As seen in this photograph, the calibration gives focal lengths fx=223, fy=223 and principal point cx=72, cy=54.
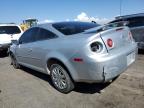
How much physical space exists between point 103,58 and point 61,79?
4.24 ft

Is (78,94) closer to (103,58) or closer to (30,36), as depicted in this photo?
(103,58)

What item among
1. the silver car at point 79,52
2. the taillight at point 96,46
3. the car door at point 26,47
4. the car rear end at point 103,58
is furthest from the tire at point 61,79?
the car door at point 26,47

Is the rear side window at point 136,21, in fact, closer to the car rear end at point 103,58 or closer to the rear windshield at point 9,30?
the car rear end at point 103,58

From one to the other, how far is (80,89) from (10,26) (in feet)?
25.8

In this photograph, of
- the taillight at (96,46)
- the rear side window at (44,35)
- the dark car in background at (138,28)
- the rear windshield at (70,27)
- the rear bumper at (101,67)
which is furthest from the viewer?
the dark car in background at (138,28)

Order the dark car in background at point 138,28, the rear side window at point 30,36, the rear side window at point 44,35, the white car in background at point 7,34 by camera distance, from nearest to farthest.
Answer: the rear side window at point 44,35, the rear side window at point 30,36, the dark car in background at point 138,28, the white car in background at point 7,34

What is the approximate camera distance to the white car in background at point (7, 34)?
1105 centimetres

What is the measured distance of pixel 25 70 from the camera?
7.54m

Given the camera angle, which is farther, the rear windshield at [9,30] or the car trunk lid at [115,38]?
the rear windshield at [9,30]

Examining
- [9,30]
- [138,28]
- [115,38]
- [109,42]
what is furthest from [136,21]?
[9,30]

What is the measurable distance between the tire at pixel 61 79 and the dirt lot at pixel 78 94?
0.46 ft

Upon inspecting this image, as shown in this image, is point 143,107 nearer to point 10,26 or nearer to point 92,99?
point 92,99

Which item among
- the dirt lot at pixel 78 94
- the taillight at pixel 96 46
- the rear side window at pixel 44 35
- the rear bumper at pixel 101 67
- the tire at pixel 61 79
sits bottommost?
the dirt lot at pixel 78 94

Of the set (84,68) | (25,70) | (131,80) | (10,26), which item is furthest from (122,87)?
(10,26)
